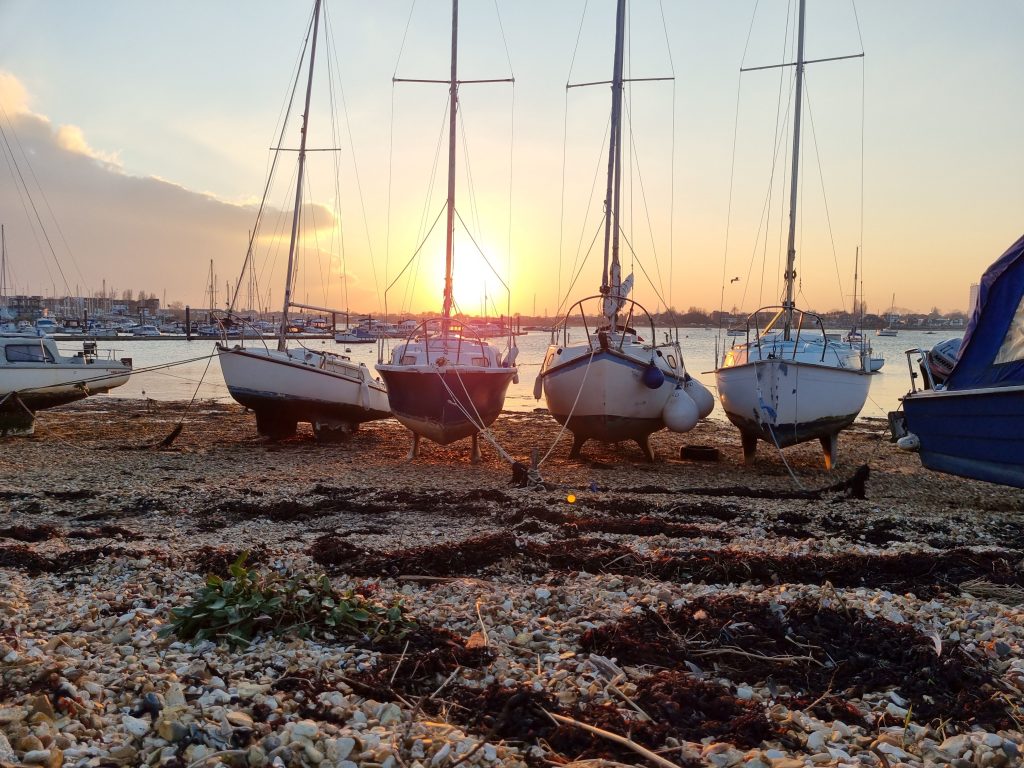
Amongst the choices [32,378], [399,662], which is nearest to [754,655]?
[399,662]

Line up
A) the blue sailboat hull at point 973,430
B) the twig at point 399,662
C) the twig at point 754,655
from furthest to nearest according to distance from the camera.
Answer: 1. the blue sailboat hull at point 973,430
2. the twig at point 754,655
3. the twig at point 399,662

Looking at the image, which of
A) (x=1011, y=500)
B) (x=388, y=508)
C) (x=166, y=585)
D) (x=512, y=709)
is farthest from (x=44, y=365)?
(x=1011, y=500)

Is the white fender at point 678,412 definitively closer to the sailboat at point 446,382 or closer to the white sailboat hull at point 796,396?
the white sailboat hull at point 796,396

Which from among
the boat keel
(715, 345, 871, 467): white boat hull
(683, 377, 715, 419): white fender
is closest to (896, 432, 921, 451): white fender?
(715, 345, 871, 467): white boat hull

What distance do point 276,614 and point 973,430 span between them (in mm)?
8779

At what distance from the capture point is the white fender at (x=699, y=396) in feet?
59.1

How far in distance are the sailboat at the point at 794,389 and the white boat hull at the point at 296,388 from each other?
382 inches

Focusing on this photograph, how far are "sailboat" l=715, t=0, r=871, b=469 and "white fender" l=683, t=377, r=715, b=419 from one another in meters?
0.75

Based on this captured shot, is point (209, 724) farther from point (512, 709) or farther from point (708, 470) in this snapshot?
point (708, 470)

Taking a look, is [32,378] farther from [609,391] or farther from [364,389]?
[609,391]

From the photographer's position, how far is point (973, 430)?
964 centimetres

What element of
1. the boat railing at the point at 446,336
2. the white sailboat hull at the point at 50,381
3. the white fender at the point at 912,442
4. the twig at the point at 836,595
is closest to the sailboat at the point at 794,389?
the white fender at the point at 912,442

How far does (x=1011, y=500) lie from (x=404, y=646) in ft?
40.4

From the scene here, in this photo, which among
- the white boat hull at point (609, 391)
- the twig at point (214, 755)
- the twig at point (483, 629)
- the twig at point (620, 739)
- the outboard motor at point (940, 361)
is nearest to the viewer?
the twig at point (214, 755)
